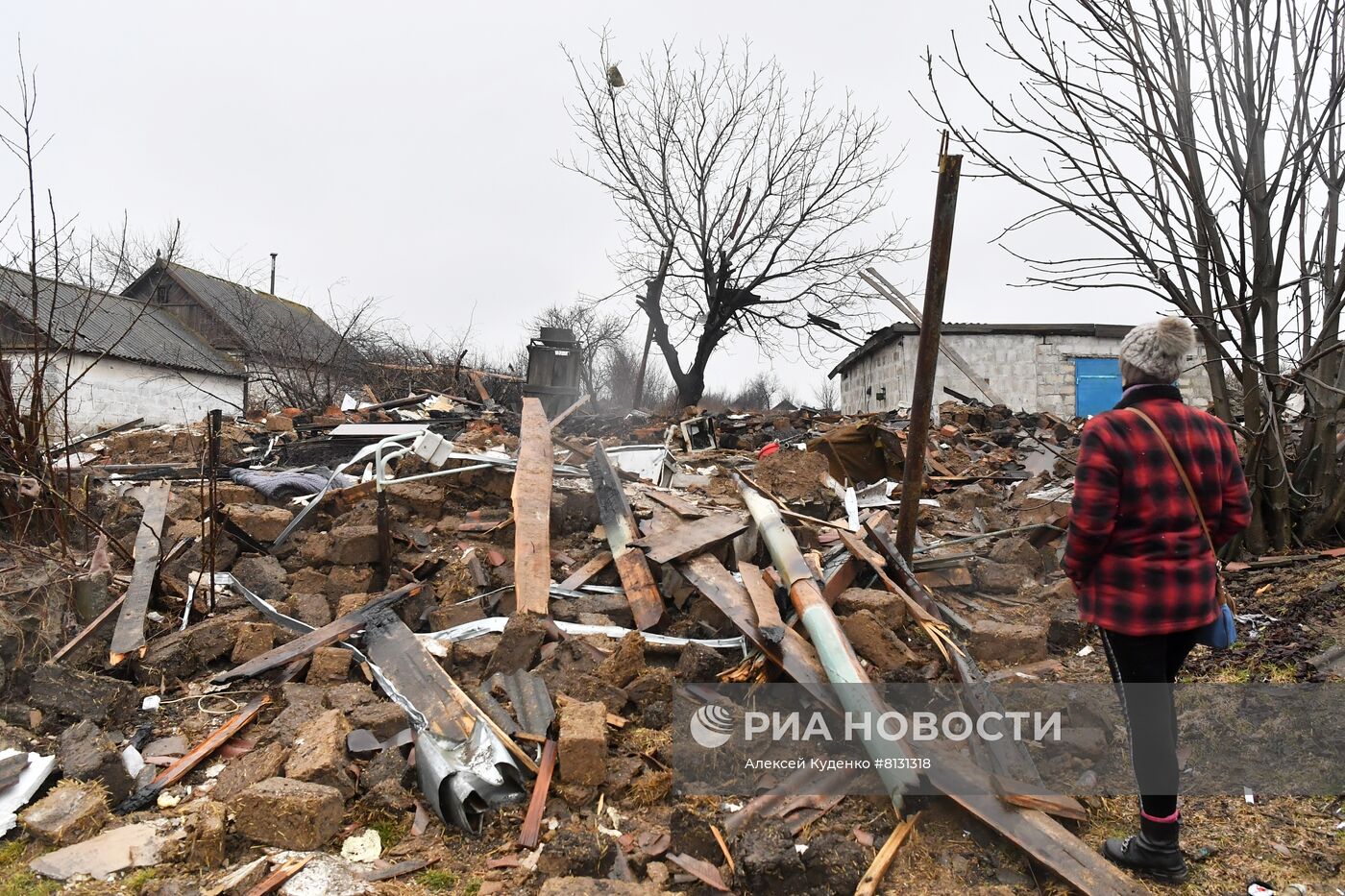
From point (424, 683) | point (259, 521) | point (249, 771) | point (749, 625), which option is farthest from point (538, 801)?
point (259, 521)

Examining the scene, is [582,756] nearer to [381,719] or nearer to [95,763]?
[381,719]

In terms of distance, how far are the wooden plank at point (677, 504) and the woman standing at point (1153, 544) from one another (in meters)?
3.18

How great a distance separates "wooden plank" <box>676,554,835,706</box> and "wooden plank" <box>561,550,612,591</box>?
23.8 inches

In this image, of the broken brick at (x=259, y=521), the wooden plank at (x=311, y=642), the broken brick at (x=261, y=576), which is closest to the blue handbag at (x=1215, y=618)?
the wooden plank at (x=311, y=642)

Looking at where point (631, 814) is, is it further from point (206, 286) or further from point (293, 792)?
point (206, 286)

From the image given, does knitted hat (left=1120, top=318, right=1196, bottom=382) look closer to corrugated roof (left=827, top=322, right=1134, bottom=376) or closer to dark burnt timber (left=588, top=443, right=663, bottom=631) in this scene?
dark burnt timber (left=588, top=443, right=663, bottom=631)

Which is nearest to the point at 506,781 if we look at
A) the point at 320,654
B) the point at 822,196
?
the point at 320,654

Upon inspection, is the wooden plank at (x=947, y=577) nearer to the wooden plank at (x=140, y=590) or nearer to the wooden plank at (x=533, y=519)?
the wooden plank at (x=533, y=519)

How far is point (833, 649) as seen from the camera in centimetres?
353

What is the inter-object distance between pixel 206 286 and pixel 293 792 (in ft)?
109

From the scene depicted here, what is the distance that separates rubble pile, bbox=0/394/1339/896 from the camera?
2.75 meters

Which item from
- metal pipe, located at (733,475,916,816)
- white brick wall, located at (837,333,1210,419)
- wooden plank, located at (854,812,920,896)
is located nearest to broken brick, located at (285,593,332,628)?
metal pipe, located at (733,475,916,816)

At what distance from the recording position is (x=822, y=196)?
20.9 m

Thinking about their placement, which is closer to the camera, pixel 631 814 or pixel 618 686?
pixel 631 814
